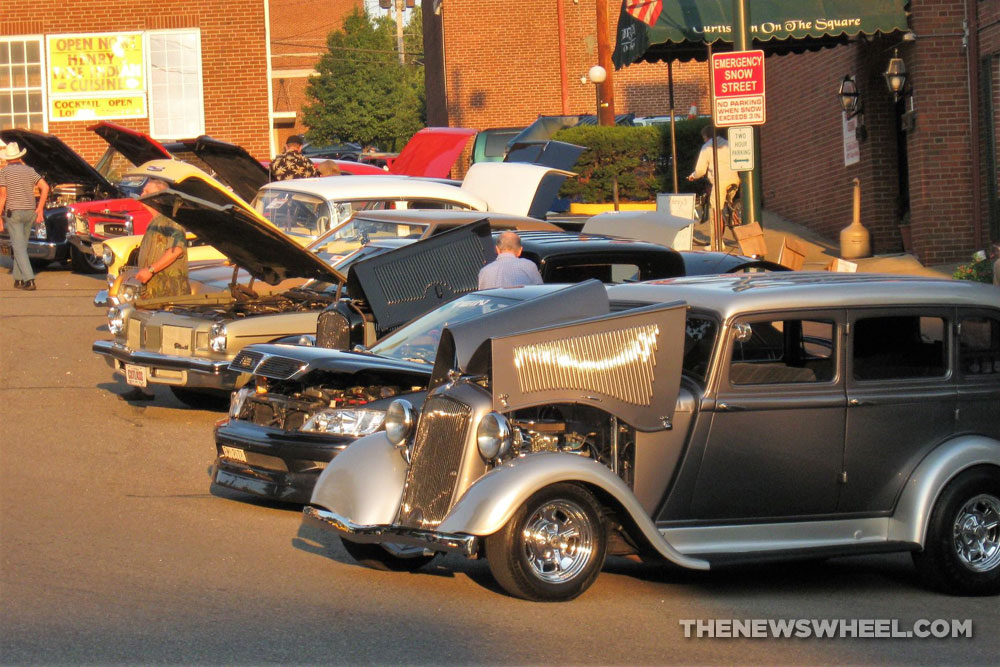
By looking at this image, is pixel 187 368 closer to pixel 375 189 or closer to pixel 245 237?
pixel 245 237

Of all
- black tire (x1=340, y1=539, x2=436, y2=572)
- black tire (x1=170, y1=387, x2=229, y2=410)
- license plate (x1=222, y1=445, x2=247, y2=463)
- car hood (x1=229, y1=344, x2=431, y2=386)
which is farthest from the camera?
black tire (x1=170, y1=387, x2=229, y2=410)

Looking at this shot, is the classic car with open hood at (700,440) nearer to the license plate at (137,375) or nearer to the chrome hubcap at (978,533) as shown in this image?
the chrome hubcap at (978,533)

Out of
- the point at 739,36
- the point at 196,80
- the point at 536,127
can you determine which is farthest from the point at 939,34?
the point at 196,80

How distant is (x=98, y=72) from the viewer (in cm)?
→ 2845

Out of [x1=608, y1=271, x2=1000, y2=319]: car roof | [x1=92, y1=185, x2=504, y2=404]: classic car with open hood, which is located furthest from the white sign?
[x1=608, y1=271, x2=1000, y2=319]: car roof

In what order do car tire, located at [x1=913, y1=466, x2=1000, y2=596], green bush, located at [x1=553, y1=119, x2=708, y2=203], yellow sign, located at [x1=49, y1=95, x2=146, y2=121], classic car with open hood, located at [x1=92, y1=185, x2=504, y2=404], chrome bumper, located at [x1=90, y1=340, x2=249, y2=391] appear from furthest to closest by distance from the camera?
1. yellow sign, located at [x1=49, y1=95, x2=146, y2=121]
2. green bush, located at [x1=553, y1=119, x2=708, y2=203]
3. chrome bumper, located at [x1=90, y1=340, x2=249, y2=391]
4. classic car with open hood, located at [x1=92, y1=185, x2=504, y2=404]
5. car tire, located at [x1=913, y1=466, x2=1000, y2=596]

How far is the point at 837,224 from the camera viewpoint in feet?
68.6

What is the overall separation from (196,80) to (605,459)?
24.3 meters

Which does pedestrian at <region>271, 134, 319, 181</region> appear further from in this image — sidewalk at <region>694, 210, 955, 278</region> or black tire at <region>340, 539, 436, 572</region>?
black tire at <region>340, 539, 436, 572</region>

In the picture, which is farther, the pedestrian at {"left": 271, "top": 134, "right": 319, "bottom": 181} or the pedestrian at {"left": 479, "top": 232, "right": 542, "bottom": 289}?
the pedestrian at {"left": 271, "top": 134, "right": 319, "bottom": 181}

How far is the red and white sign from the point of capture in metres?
14.0

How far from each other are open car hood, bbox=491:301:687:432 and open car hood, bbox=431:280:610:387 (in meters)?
0.22

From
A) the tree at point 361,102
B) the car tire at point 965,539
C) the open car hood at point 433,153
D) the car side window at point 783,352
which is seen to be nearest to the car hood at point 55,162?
the open car hood at point 433,153

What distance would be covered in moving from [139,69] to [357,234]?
17883mm
